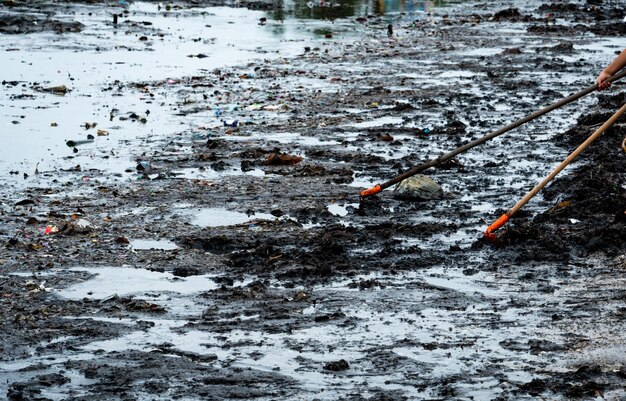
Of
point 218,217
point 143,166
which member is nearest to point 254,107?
point 143,166

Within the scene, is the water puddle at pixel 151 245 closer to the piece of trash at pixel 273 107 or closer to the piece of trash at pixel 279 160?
the piece of trash at pixel 279 160

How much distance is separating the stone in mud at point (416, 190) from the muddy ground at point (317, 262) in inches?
3.8

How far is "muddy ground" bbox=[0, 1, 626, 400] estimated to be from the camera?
4992 millimetres

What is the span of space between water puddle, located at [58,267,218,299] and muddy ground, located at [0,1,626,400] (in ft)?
0.06

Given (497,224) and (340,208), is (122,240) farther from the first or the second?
(497,224)

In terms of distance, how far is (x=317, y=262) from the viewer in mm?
6598

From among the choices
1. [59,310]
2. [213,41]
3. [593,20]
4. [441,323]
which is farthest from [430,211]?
[593,20]

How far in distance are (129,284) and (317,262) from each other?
1.22 m

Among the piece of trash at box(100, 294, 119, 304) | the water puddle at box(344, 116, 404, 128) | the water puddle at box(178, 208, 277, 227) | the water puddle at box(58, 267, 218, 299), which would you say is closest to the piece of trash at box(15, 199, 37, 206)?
the water puddle at box(178, 208, 277, 227)

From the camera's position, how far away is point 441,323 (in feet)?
18.5

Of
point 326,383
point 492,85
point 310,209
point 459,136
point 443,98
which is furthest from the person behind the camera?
point 492,85

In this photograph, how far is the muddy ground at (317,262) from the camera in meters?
4.99

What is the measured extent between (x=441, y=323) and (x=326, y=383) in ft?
3.39

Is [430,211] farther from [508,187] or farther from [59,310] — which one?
[59,310]
